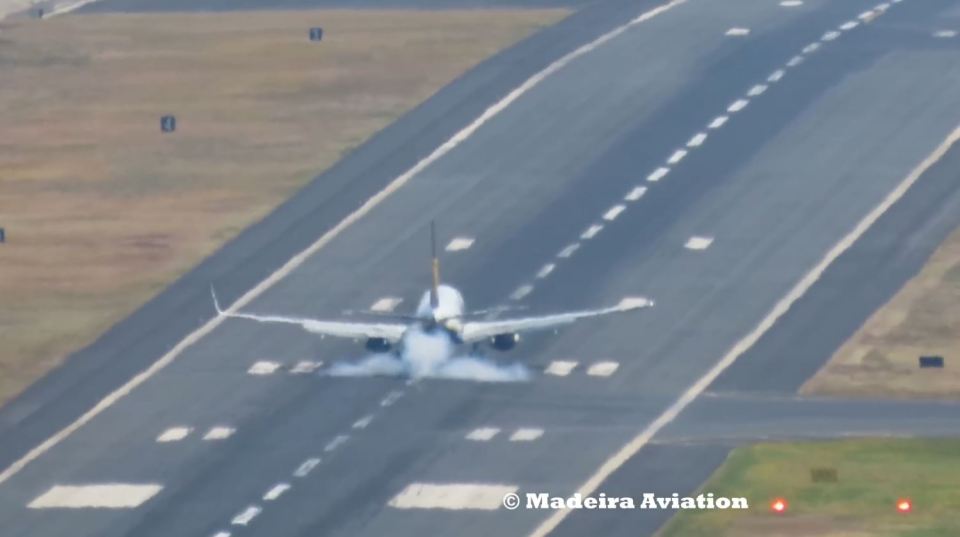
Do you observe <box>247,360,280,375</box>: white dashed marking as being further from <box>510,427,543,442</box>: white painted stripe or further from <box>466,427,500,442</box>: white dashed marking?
<box>510,427,543,442</box>: white painted stripe

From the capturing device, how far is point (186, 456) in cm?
10225

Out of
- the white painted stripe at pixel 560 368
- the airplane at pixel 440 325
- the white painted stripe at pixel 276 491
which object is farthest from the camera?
the white painted stripe at pixel 560 368

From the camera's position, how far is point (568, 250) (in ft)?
413

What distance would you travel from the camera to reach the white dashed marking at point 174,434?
10419 centimetres

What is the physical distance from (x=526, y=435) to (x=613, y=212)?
29959 mm

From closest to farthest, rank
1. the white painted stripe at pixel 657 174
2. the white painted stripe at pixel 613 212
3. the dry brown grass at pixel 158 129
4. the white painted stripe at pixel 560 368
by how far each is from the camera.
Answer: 1. the white painted stripe at pixel 560 368
2. the dry brown grass at pixel 158 129
3. the white painted stripe at pixel 613 212
4. the white painted stripe at pixel 657 174

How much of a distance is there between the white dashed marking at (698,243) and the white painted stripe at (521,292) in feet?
28.1

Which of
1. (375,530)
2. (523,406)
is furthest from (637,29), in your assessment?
(375,530)

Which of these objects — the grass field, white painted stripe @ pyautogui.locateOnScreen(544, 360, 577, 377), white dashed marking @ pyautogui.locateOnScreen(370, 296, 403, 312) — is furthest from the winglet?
the grass field

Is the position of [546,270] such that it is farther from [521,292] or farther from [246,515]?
[246,515]

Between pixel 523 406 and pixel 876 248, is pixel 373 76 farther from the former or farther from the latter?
pixel 523 406

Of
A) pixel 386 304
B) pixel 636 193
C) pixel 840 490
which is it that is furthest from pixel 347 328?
pixel 636 193

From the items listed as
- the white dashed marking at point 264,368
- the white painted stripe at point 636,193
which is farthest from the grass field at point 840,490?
the white painted stripe at point 636,193

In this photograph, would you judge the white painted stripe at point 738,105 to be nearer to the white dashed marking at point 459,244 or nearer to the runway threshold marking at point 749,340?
the runway threshold marking at point 749,340
